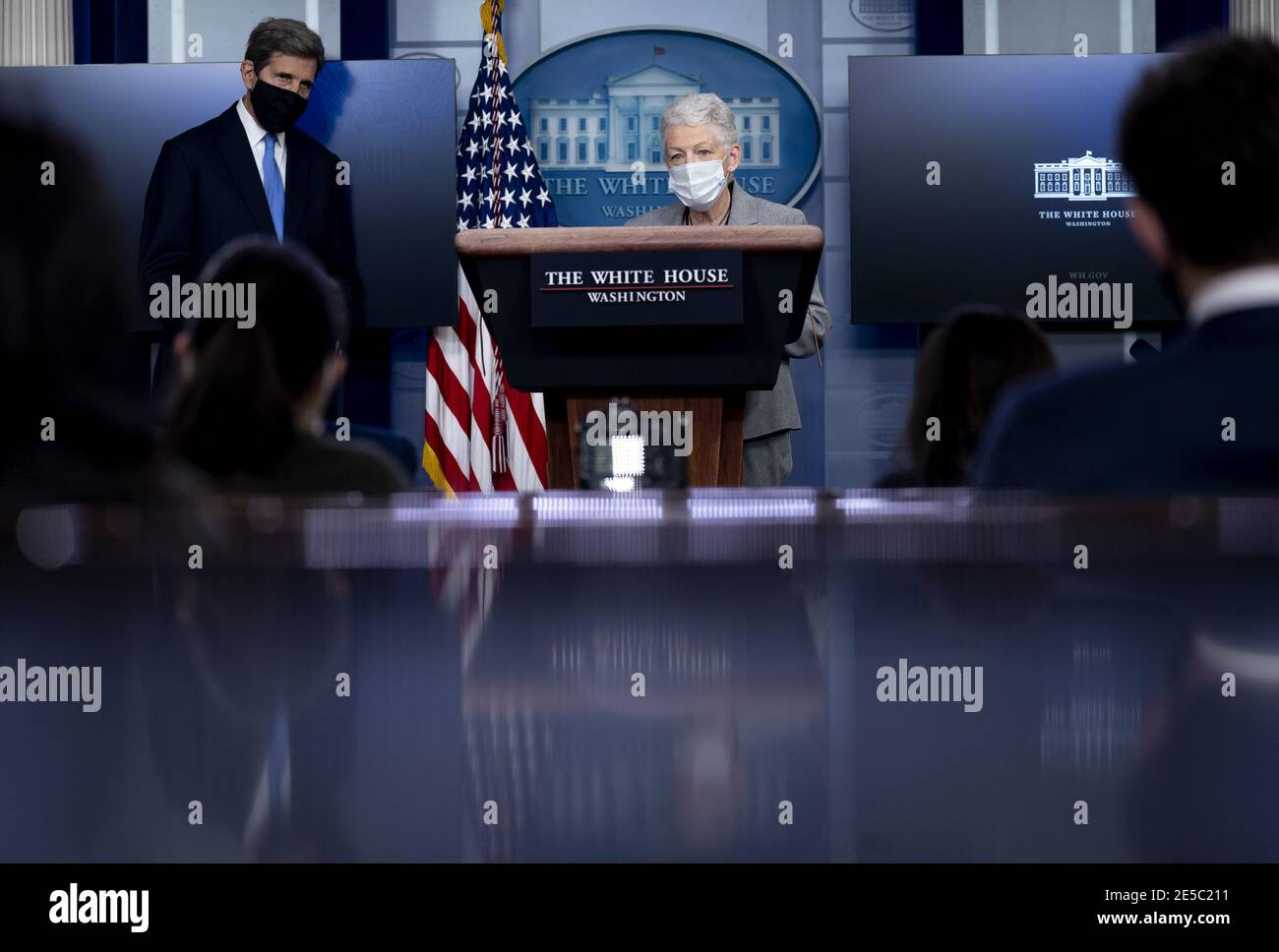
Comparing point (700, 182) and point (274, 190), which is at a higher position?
point (274, 190)

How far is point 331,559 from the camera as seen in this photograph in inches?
30.0

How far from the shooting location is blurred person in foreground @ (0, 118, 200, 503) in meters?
0.79

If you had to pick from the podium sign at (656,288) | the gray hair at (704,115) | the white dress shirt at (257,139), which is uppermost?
the white dress shirt at (257,139)

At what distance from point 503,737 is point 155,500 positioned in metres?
0.32

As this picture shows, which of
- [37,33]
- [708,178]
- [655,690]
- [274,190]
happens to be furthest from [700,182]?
[37,33]

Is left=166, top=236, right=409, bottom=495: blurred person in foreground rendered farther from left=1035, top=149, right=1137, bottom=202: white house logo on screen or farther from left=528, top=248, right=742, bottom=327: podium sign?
left=1035, top=149, right=1137, bottom=202: white house logo on screen

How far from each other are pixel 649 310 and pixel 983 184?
265 cm

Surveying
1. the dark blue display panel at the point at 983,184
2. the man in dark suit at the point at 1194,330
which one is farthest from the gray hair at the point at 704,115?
the man in dark suit at the point at 1194,330

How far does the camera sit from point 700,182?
276cm

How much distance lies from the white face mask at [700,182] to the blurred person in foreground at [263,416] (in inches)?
66.5

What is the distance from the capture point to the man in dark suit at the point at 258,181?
11.1ft

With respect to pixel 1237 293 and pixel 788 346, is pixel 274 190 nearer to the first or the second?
pixel 788 346

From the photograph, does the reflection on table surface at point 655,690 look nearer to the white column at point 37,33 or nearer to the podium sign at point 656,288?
the podium sign at point 656,288
